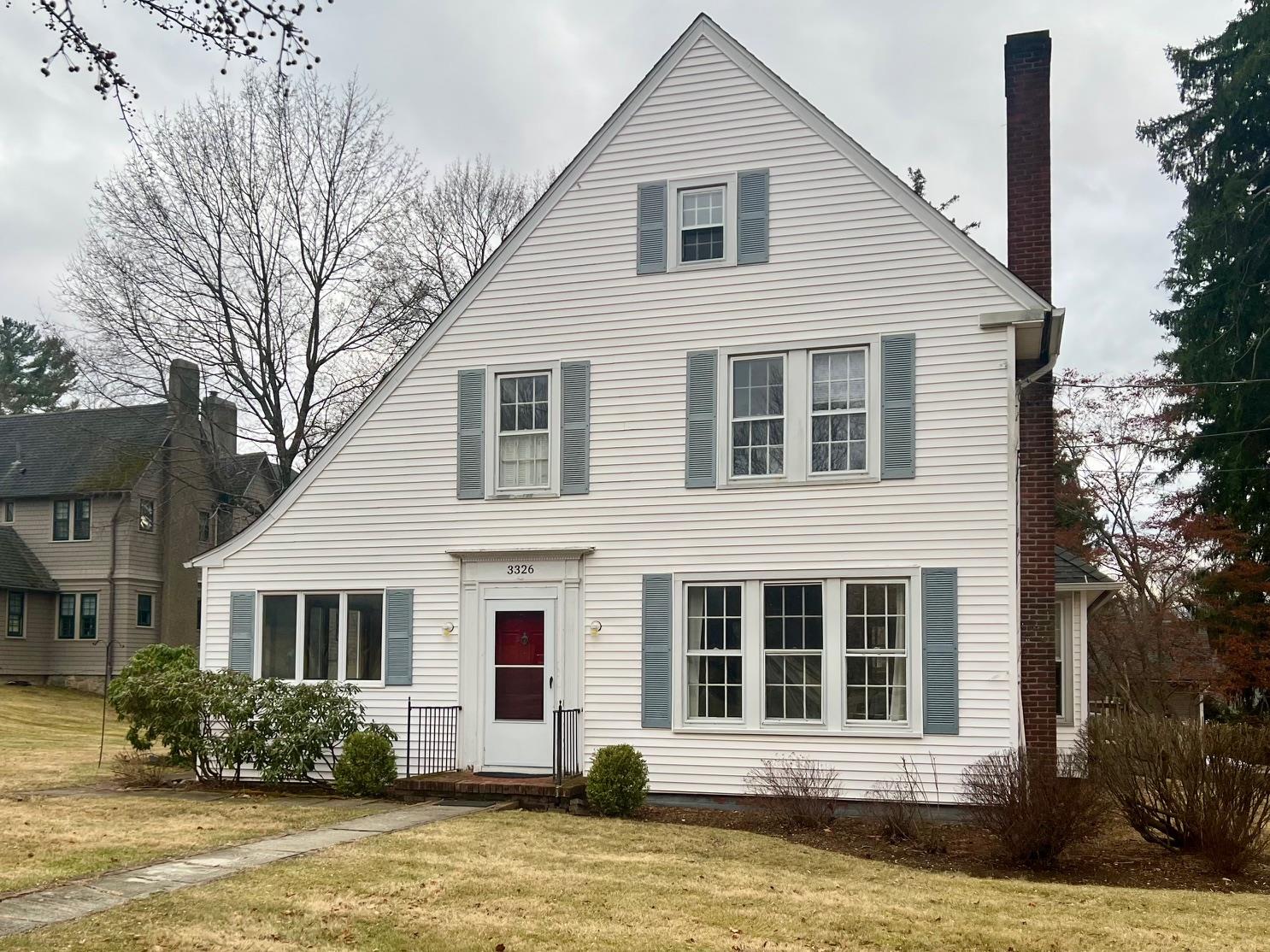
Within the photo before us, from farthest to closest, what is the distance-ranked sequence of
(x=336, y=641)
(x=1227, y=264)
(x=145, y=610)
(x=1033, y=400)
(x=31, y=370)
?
(x=31, y=370), (x=145, y=610), (x=1227, y=264), (x=336, y=641), (x=1033, y=400)

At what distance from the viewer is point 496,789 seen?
45.5 ft

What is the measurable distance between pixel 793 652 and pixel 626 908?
582 centimetres

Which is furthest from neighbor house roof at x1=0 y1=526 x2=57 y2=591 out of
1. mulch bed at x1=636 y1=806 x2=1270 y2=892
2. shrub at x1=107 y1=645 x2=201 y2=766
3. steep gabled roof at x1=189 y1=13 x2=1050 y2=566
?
mulch bed at x1=636 y1=806 x2=1270 y2=892

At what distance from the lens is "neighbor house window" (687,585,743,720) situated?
14.3 meters

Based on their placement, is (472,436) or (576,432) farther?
(472,436)

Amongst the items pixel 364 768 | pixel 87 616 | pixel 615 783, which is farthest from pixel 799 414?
pixel 87 616

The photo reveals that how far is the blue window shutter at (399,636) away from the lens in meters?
15.5

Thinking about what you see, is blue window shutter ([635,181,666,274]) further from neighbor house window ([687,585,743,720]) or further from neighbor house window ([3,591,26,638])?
neighbor house window ([3,591,26,638])

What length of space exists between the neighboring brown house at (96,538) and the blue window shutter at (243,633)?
726 inches

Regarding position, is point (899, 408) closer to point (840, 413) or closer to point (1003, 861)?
point (840, 413)

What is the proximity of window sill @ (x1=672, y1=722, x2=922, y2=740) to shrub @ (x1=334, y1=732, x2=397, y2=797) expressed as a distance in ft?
10.9

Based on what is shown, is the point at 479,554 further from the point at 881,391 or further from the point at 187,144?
the point at 187,144

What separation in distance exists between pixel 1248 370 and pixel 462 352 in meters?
18.5

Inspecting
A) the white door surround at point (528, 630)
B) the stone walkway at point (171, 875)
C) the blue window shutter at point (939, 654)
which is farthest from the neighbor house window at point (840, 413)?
the stone walkway at point (171, 875)
